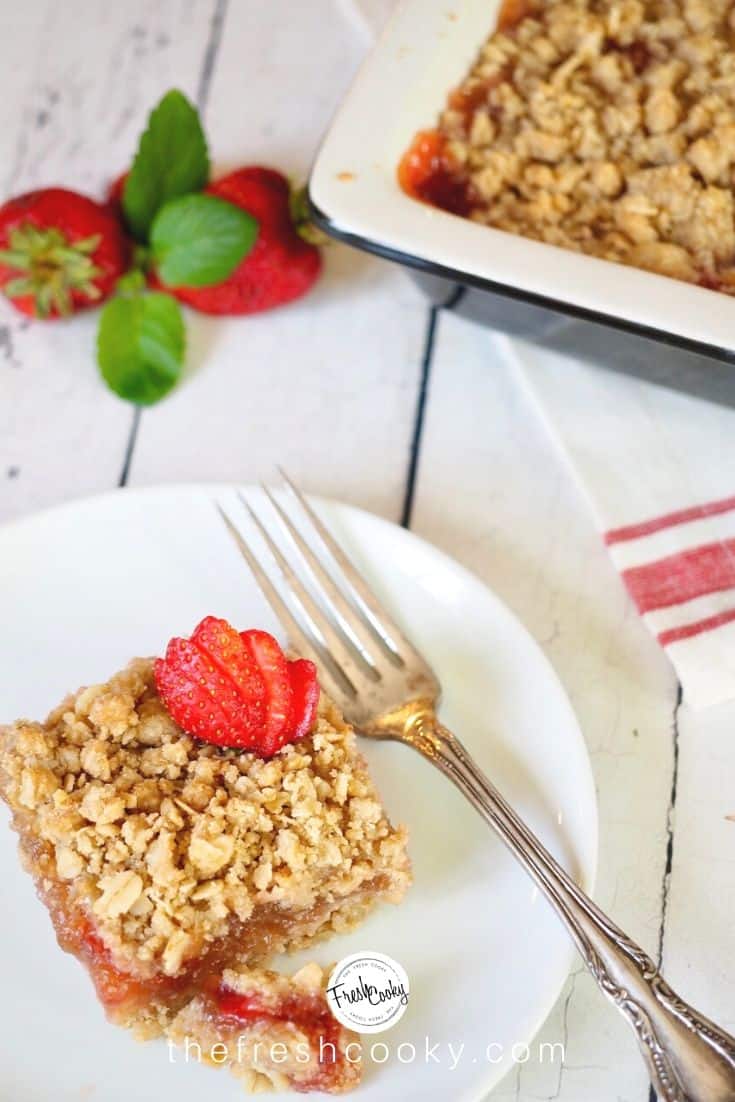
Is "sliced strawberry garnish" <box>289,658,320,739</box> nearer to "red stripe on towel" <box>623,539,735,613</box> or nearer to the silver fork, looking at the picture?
the silver fork

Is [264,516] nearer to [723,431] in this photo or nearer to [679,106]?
[723,431]

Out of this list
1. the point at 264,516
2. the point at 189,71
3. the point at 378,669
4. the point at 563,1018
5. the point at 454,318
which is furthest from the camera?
the point at 189,71

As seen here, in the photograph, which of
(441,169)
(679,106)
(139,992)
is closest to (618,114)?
(679,106)

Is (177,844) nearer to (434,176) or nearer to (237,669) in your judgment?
(237,669)

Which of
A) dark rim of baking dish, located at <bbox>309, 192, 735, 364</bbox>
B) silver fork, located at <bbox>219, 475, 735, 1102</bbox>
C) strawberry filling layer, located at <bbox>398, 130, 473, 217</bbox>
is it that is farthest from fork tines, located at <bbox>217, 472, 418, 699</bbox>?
strawberry filling layer, located at <bbox>398, 130, 473, 217</bbox>

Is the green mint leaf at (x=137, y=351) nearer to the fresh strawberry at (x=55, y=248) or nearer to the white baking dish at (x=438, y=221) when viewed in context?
the fresh strawberry at (x=55, y=248)

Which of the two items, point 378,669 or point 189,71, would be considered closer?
point 378,669

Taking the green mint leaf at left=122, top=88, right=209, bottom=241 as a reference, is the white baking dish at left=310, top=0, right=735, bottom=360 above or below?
above
